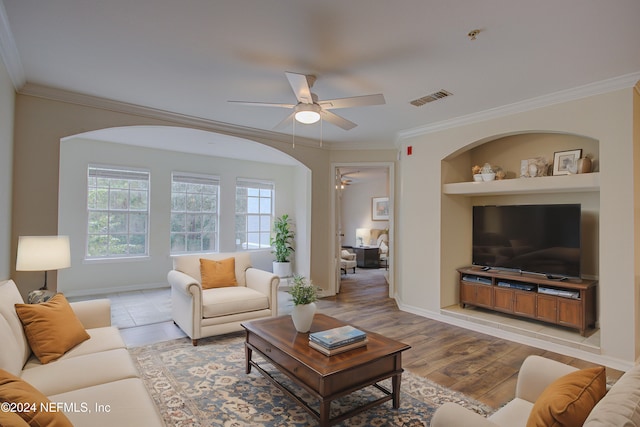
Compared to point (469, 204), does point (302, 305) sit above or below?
below

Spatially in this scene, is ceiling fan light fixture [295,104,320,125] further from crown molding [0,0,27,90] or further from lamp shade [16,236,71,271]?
lamp shade [16,236,71,271]

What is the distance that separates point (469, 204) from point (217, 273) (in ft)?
12.1

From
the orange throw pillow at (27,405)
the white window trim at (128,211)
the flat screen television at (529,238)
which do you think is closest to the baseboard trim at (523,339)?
the flat screen television at (529,238)

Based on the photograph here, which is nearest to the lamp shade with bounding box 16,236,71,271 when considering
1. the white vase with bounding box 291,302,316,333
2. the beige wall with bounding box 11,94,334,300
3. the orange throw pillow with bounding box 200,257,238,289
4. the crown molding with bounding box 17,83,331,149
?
the beige wall with bounding box 11,94,334,300

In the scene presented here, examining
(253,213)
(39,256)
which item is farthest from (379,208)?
(39,256)

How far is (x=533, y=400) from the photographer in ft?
5.77

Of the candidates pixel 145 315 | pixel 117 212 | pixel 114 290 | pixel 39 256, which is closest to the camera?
pixel 39 256

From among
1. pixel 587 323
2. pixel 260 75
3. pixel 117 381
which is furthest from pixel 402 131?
pixel 117 381

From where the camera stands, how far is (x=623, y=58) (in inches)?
106

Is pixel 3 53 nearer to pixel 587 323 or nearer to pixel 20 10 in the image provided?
pixel 20 10

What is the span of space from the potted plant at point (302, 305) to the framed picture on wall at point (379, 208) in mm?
7581

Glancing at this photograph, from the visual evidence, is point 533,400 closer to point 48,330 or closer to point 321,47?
point 321,47

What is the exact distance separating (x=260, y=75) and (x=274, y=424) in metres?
2.84

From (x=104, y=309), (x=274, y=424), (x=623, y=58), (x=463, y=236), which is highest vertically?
(x=623, y=58)
